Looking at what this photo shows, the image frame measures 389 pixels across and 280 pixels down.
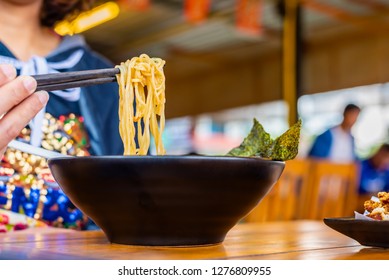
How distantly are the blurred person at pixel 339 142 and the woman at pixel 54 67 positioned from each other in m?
3.01

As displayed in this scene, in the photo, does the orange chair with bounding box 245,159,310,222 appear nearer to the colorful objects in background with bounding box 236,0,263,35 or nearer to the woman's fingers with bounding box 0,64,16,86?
the woman's fingers with bounding box 0,64,16,86

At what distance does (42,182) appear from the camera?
3.80 ft

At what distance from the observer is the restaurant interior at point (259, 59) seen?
5730 millimetres

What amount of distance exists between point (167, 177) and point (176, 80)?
33.0 ft

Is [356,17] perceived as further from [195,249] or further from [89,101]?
[195,249]

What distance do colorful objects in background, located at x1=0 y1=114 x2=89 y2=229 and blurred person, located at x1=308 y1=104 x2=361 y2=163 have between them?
316 cm

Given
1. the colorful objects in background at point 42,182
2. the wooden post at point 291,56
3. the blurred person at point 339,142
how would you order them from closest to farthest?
the colorful objects in background at point 42,182 → the blurred person at point 339,142 → the wooden post at point 291,56

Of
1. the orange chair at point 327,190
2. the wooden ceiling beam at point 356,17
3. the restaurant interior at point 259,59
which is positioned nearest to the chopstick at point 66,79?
the orange chair at point 327,190

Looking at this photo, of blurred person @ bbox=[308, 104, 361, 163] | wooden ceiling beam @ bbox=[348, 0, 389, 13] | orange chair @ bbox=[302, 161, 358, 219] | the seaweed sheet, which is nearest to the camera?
the seaweed sheet

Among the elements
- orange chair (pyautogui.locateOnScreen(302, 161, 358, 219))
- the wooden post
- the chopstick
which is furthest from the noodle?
the wooden post

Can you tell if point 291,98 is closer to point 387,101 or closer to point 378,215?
point 387,101

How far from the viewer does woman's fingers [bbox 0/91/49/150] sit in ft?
2.09

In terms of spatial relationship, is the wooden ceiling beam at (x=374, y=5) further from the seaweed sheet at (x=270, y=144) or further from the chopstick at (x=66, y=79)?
the chopstick at (x=66, y=79)
